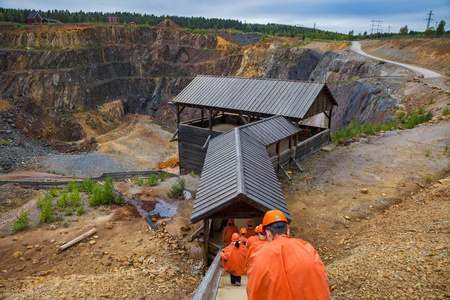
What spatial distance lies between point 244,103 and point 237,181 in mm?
10037

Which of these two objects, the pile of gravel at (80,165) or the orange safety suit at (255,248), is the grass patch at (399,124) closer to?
the orange safety suit at (255,248)

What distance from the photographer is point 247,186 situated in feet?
23.1

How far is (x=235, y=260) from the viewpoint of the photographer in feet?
17.7

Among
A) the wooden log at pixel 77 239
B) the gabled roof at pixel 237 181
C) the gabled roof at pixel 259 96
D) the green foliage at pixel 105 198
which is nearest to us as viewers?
the gabled roof at pixel 237 181

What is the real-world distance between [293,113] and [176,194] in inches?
281

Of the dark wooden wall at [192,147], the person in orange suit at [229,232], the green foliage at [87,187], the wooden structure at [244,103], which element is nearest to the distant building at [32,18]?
the wooden structure at [244,103]

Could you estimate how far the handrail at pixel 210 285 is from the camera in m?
4.15

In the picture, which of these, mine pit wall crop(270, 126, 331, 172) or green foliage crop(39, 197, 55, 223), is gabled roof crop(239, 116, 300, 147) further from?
green foliage crop(39, 197, 55, 223)

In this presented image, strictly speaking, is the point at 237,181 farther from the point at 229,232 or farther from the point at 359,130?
the point at 359,130

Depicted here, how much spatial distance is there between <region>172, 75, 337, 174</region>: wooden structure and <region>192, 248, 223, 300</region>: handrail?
922 centimetres

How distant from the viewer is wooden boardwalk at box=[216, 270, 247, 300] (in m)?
4.89

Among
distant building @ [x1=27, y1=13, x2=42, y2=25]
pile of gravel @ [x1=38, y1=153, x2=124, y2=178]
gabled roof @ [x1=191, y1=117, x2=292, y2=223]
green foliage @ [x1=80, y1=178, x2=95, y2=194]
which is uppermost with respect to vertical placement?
distant building @ [x1=27, y1=13, x2=42, y2=25]

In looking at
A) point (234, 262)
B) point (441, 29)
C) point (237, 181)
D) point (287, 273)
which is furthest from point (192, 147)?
Result: point (441, 29)

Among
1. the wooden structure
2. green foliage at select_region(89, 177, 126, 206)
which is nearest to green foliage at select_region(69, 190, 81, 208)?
green foliage at select_region(89, 177, 126, 206)
